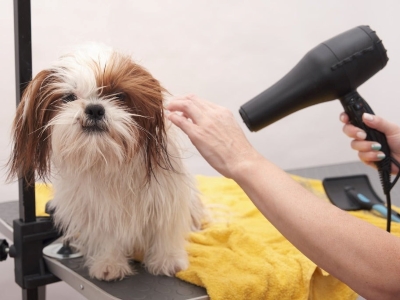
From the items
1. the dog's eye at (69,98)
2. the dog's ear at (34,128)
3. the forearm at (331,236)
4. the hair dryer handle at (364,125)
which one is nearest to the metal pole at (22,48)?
the dog's ear at (34,128)

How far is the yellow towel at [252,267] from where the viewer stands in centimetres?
109

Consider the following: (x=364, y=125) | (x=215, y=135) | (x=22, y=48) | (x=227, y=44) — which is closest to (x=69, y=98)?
(x=22, y=48)

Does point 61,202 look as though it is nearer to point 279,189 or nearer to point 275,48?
point 279,189

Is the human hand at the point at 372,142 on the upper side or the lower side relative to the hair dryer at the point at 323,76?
lower

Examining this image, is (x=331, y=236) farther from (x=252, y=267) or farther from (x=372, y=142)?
(x=372, y=142)

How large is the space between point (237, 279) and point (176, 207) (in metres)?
0.21

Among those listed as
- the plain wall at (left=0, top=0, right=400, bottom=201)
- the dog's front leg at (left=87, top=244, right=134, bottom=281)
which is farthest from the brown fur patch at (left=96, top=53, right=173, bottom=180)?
the plain wall at (left=0, top=0, right=400, bottom=201)

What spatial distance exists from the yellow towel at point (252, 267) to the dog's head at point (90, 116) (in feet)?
0.83

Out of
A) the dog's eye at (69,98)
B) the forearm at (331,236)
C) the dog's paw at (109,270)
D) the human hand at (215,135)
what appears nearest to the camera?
the forearm at (331,236)

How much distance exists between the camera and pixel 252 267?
1154mm

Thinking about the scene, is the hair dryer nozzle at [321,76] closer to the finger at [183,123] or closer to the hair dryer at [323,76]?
the hair dryer at [323,76]

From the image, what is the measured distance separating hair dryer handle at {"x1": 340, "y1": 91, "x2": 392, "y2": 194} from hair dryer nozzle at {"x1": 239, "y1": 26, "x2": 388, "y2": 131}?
0.16ft

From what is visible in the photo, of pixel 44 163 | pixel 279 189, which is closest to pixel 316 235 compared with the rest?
pixel 279 189

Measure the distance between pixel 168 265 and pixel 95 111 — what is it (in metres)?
0.39
